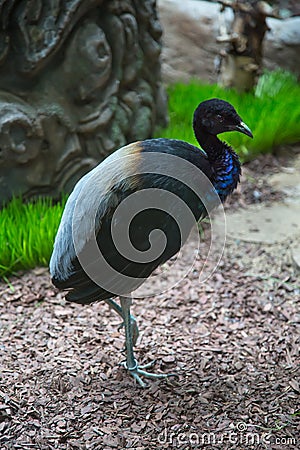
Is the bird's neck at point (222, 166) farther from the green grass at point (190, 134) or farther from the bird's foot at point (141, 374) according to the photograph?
the green grass at point (190, 134)

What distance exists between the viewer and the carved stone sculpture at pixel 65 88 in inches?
124

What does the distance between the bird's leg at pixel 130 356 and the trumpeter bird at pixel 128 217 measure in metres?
0.02

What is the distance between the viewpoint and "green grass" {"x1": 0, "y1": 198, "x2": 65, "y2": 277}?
2967mm

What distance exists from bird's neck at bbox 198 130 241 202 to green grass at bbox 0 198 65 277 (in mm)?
1101

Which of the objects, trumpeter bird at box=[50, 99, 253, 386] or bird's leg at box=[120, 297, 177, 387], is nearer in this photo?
trumpeter bird at box=[50, 99, 253, 386]

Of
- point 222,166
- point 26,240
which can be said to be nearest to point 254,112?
point 26,240

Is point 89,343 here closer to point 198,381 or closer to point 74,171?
point 198,381

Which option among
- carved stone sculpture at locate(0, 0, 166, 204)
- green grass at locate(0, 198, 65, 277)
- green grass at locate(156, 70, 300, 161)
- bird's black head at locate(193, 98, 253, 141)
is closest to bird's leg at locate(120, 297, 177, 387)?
bird's black head at locate(193, 98, 253, 141)

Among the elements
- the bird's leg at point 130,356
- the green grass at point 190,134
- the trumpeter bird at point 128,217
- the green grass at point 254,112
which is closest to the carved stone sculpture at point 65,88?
the green grass at point 190,134

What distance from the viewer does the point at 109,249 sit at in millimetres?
2031

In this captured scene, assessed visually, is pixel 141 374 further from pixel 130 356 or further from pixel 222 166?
pixel 222 166

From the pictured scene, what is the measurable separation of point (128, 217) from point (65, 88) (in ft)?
5.27

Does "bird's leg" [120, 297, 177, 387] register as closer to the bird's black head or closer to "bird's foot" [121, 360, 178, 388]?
"bird's foot" [121, 360, 178, 388]

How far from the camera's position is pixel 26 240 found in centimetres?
298
